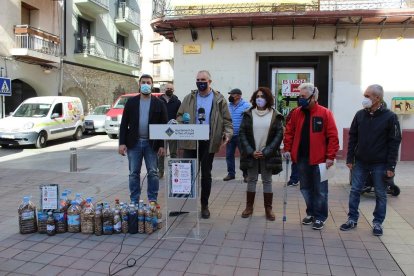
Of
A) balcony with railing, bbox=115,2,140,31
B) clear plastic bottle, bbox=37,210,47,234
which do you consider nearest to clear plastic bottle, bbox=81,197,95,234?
clear plastic bottle, bbox=37,210,47,234

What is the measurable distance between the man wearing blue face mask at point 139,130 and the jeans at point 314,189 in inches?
77.2

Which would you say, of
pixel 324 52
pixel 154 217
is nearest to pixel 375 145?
pixel 154 217

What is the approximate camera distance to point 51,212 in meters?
4.81

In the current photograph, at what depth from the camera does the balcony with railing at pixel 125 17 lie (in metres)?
26.2

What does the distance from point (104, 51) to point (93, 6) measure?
8.61 feet

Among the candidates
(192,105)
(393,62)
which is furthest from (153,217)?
(393,62)

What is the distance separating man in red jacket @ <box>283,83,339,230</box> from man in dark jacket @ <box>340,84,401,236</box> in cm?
29

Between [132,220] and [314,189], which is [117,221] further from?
[314,189]

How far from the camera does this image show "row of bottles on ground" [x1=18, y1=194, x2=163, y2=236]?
187 inches

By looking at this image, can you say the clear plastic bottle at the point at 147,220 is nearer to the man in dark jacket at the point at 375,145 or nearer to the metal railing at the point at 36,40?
the man in dark jacket at the point at 375,145

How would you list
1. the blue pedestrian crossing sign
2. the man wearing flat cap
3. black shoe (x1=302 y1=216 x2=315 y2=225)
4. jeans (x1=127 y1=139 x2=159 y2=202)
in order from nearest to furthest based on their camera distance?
black shoe (x1=302 y1=216 x2=315 y2=225) < jeans (x1=127 y1=139 x2=159 y2=202) < the man wearing flat cap < the blue pedestrian crossing sign

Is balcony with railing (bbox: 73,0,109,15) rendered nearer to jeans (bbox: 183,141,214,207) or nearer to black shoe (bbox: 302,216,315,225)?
jeans (bbox: 183,141,214,207)

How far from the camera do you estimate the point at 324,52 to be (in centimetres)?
1025

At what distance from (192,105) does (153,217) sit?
159 centimetres
